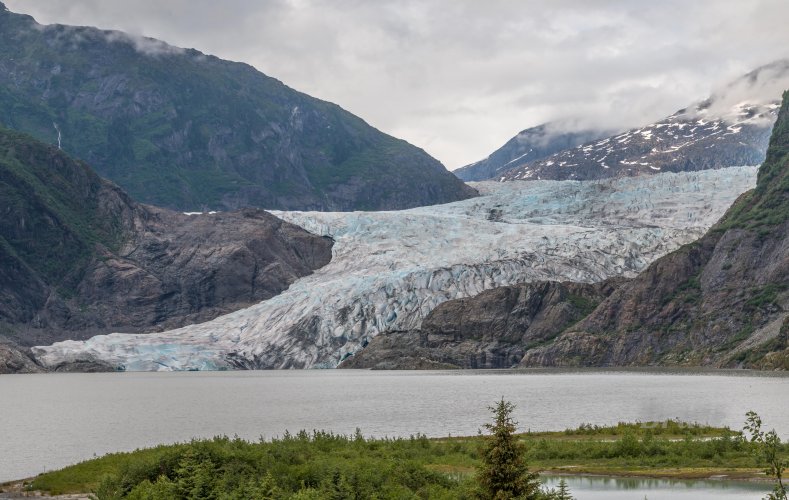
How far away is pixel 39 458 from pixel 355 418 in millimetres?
25031

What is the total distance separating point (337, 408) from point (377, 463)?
144 ft

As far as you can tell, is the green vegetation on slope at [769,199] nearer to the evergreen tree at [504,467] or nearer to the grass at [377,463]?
the grass at [377,463]

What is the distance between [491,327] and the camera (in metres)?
176

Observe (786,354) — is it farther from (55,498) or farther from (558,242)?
(55,498)

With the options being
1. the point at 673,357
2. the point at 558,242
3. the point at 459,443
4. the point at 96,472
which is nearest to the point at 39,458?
the point at 96,472

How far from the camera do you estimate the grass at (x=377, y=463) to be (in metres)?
32.3

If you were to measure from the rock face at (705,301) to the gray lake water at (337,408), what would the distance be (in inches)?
1421

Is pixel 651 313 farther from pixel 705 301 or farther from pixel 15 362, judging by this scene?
pixel 15 362

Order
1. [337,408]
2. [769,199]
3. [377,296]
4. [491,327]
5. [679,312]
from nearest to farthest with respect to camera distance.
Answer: [337,408] → [679,312] → [769,199] → [491,327] → [377,296]

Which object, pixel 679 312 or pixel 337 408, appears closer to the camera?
pixel 337 408

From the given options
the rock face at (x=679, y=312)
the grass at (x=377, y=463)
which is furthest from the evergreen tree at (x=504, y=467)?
the rock face at (x=679, y=312)

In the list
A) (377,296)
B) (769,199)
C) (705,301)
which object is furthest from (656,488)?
(769,199)

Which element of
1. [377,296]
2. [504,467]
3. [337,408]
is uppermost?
[377,296]

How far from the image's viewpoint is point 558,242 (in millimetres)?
190375
